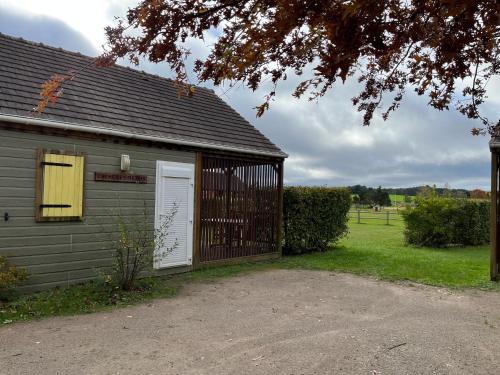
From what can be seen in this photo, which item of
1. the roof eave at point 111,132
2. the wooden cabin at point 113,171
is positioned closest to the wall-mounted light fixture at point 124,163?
the wooden cabin at point 113,171

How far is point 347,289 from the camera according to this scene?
29.5 feet

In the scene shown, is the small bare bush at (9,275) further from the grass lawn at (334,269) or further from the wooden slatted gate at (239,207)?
the wooden slatted gate at (239,207)

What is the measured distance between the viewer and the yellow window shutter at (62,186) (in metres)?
8.12

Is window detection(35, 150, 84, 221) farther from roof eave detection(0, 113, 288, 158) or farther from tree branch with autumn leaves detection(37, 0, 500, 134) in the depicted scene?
tree branch with autumn leaves detection(37, 0, 500, 134)

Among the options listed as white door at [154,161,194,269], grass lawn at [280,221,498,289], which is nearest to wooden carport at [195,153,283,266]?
white door at [154,161,194,269]

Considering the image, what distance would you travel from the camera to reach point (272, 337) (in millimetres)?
5801

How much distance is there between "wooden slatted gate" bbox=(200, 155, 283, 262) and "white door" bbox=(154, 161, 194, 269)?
430mm

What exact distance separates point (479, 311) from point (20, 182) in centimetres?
782

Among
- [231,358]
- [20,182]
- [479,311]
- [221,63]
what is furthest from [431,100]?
[20,182]

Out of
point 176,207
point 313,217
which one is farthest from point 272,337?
point 313,217

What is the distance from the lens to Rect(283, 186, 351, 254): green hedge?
13.7 meters

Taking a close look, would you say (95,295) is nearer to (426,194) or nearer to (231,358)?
(231,358)

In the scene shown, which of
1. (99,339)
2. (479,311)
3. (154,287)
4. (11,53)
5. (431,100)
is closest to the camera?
(431,100)

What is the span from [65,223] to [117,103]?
10.3 feet
